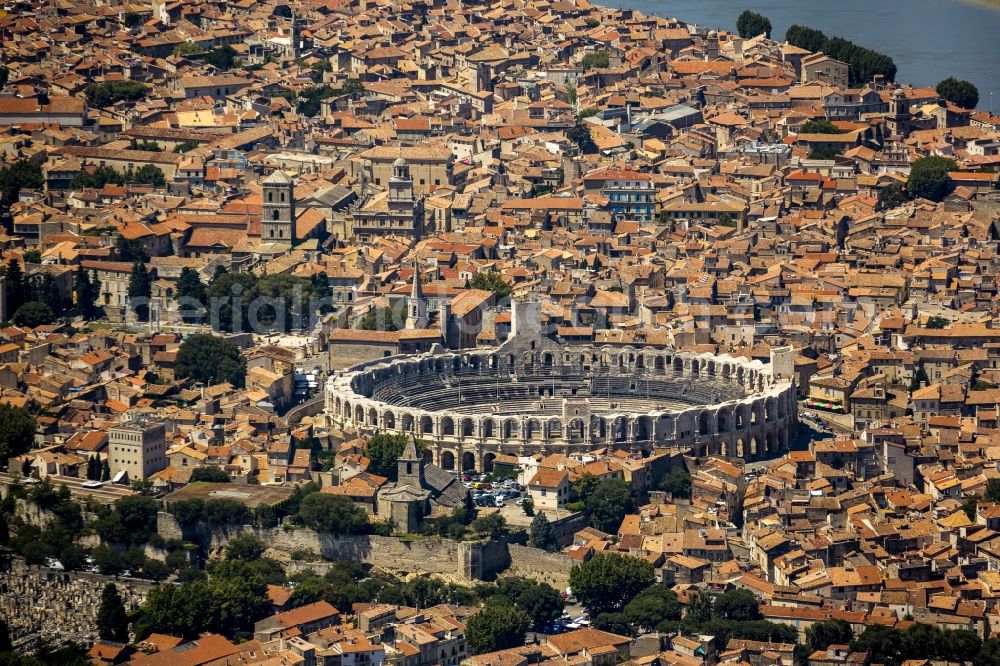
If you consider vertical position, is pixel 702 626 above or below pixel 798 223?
below

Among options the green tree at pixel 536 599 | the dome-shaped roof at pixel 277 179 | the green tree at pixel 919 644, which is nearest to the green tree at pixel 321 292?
the dome-shaped roof at pixel 277 179

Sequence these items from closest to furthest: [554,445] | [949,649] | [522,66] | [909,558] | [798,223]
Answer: [949,649] < [909,558] < [554,445] < [798,223] < [522,66]

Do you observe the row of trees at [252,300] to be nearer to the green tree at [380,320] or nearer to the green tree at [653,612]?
the green tree at [380,320]

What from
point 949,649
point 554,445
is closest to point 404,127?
point 554,445

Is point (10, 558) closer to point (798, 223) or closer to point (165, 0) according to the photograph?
point (798, 223)

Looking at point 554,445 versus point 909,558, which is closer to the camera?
point 909,558
